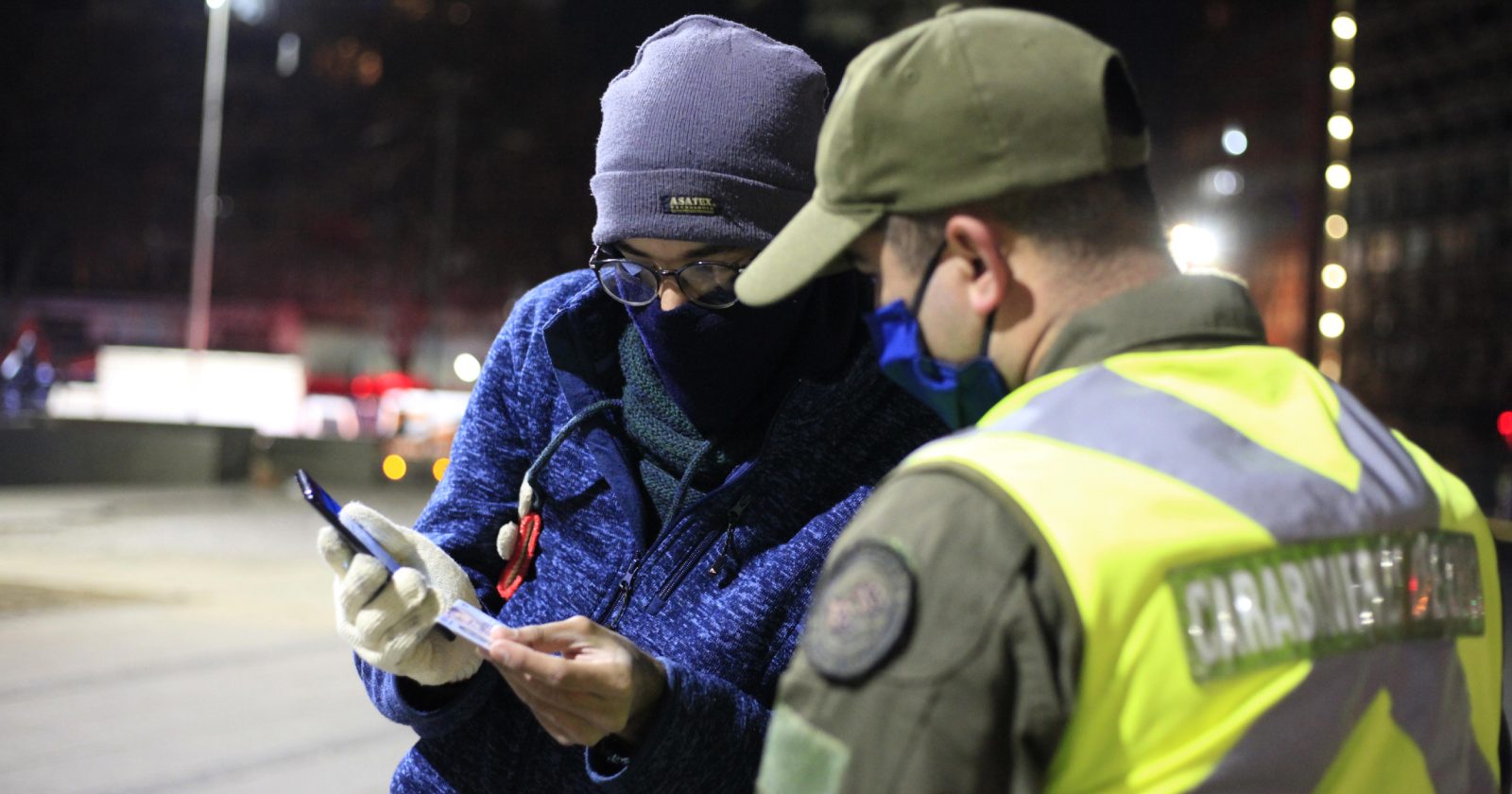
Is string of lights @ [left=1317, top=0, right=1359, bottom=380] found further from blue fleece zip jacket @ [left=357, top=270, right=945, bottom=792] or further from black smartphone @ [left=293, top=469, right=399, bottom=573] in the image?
black smartphone @ [left=293, top=469, right=399, bottom=573]

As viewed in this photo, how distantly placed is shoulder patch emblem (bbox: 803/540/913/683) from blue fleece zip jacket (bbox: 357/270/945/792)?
2.68 feet

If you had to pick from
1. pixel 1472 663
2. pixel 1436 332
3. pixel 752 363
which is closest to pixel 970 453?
pixel 1472 663

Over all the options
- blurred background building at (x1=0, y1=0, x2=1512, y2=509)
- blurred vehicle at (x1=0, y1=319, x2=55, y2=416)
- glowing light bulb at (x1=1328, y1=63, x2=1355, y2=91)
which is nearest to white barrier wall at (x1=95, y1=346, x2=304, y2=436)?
blurred background building at (x1=0, y1=0, x2=1512, y2=509)

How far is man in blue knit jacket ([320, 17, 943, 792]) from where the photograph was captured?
216cm

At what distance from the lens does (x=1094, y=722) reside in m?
1.19

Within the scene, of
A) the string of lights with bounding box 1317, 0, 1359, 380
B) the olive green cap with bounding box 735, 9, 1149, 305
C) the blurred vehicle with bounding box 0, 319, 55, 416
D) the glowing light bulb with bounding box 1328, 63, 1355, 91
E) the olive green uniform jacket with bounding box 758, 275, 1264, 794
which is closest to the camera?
the olive green uniform jacket with bounding box 758, 275, 1264, 794

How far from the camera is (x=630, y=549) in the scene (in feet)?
7.34

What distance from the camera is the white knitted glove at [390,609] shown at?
6.35 feet

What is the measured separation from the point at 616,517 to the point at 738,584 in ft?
0.72

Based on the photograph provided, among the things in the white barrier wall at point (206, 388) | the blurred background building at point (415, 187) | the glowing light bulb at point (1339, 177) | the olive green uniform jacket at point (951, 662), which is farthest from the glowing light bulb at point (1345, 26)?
the white barrier wall at point (206, 388)

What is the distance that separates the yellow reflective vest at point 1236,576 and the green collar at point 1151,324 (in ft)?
0.06

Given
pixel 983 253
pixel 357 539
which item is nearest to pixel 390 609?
pixel 357 539

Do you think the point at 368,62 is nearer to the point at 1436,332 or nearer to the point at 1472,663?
the point at 1436,332

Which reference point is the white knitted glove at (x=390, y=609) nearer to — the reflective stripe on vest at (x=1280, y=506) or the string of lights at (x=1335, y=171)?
the reflective stripe on vest at (x=1280, y=506)
